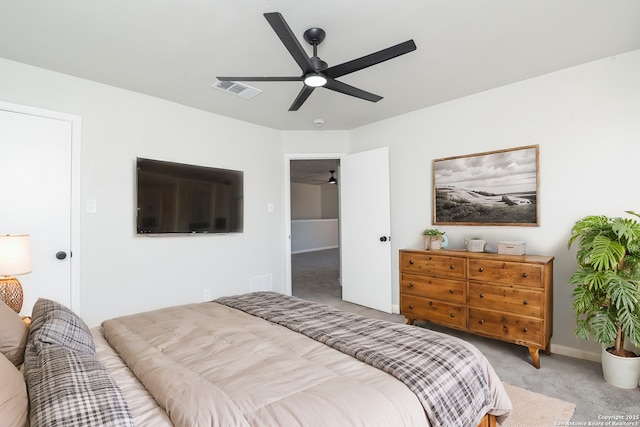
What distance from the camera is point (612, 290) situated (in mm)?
2146

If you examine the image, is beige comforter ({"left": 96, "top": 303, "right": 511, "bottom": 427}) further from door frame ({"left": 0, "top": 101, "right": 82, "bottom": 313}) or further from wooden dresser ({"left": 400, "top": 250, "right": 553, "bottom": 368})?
door frame ({"left": 0, "top": 101, "right": 82, "bottom": 313})

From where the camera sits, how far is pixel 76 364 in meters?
1.09

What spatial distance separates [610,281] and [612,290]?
0.06 m

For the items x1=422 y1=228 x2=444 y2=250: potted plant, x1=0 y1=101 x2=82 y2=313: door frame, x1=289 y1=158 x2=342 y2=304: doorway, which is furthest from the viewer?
x1=289 y1=158 x2=342 y2=304: doorway

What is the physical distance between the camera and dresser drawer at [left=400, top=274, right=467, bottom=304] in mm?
2979

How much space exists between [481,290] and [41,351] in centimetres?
291

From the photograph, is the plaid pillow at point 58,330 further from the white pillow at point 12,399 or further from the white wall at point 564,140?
the white wall at point 564,140

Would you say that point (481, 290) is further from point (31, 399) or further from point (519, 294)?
point (31, 399)

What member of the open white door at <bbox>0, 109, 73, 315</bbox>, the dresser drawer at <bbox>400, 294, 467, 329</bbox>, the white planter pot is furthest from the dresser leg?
the open white door at <bbox>0, 109, 73, 315</bbox>

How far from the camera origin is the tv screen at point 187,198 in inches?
127

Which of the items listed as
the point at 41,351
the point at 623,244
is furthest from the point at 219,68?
the point at 623,244

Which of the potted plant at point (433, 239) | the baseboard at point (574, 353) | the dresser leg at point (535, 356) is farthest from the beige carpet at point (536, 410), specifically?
the potted plant at point (433, 239)

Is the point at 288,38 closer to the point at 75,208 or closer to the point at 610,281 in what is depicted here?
the point at 75,208

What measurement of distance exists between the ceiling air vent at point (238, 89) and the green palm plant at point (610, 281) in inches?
118
